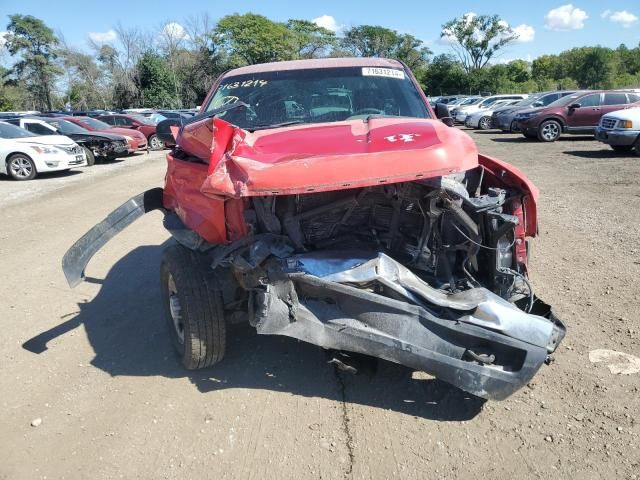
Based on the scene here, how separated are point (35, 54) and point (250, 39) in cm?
1982

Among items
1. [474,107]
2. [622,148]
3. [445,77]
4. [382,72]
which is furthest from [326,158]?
[445,77]

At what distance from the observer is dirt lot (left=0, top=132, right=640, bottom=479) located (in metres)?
2.61

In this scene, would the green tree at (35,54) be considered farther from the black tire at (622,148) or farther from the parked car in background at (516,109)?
the black tire at (622,148)

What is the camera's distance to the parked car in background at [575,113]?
53.8 ft

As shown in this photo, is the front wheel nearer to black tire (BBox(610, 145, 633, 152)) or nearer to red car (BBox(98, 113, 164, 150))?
red car (BBox(98, 113, 164, 150))

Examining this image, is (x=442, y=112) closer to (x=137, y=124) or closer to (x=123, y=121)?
(x=137, y=124)

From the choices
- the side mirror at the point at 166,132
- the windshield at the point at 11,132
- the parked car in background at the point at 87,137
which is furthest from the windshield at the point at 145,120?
the side mirror at the point at 166,132

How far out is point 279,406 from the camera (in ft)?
10.1

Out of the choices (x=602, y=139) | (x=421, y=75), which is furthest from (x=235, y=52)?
(x=602, y=139)

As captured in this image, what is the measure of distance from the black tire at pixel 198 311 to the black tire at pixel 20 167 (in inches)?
466

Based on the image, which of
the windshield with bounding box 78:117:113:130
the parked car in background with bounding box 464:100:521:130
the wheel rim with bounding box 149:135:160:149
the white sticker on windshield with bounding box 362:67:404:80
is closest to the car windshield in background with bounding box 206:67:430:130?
the white sticker on windshield with bounding box 362:67:404:80

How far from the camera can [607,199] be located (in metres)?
8.07

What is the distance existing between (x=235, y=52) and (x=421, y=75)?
78.0ft

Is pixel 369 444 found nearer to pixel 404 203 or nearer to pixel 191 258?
pixel 404 203
